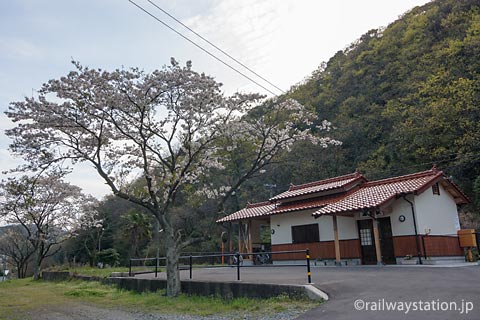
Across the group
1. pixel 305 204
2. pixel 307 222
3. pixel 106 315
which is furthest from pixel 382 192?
pixel 106 315

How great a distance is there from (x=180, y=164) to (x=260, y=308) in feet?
20.0

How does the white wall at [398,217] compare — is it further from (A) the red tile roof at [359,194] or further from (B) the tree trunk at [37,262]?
(B) the tree trunk at [37,262]

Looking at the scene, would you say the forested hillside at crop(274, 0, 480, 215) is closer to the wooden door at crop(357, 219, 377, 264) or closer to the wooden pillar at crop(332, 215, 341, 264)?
the wooden door at crop(357, 219, 377, 264)

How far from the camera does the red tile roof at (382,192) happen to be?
50.2 ft

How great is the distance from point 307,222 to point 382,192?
14.3 feet

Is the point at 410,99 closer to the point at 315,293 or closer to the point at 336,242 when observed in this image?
the point at 336,242

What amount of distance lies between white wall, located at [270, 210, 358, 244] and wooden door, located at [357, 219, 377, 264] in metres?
0.27

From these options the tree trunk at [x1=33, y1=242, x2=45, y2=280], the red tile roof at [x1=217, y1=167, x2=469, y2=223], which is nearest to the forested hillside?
the red tile roof at [x1=217, y1=167, x2=469, y2=223]

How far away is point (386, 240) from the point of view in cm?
1641

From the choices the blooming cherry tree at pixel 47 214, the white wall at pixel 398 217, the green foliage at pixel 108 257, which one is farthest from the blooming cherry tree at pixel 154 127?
the green foliage at pixel 108 257

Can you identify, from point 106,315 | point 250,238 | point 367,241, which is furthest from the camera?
point 250,238

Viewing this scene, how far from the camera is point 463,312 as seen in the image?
5781 mm

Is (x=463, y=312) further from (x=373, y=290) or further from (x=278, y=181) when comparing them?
(x=278, y=181)

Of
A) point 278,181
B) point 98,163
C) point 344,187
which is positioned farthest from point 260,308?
point 278,181
